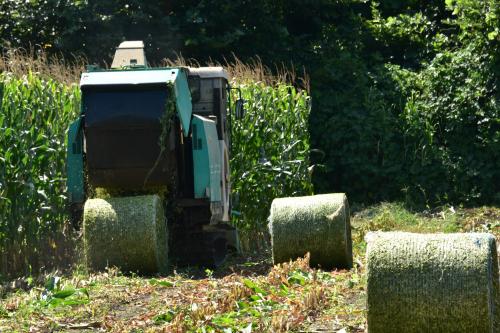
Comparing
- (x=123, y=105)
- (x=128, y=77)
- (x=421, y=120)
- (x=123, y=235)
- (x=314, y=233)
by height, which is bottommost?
(x=314, y=233)

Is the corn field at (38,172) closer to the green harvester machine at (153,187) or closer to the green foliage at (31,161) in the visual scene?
the green foliage at (31,161)

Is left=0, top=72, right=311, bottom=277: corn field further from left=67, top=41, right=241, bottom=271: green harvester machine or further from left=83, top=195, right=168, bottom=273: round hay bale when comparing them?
left=83, top=195, right=168, bottom=273: round hay bale

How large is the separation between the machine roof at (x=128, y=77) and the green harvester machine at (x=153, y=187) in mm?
11

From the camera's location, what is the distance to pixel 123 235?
1200 cm

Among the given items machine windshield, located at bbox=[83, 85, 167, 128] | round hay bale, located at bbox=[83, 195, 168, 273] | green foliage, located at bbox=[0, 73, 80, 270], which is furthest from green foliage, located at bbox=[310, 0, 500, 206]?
round hay bale, located at bbox=[83, 195, 168, 273]

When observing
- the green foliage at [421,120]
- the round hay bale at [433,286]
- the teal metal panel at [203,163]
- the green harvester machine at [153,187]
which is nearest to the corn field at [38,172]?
the green harvester machine at [153,187]

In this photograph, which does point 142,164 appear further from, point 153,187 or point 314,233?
point 314,233

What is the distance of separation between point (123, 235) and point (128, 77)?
1794 millimetres

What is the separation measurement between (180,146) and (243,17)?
1164 centimetres

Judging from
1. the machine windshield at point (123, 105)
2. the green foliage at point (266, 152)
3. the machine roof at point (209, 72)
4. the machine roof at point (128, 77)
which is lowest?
the green foliage at point (266, 152)

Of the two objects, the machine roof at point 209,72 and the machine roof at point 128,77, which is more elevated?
the machine roof at point 209,72

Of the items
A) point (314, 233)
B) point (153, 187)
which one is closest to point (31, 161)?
point (153, 187)

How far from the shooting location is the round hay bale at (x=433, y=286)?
802cm

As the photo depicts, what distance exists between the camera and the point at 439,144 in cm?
2222
